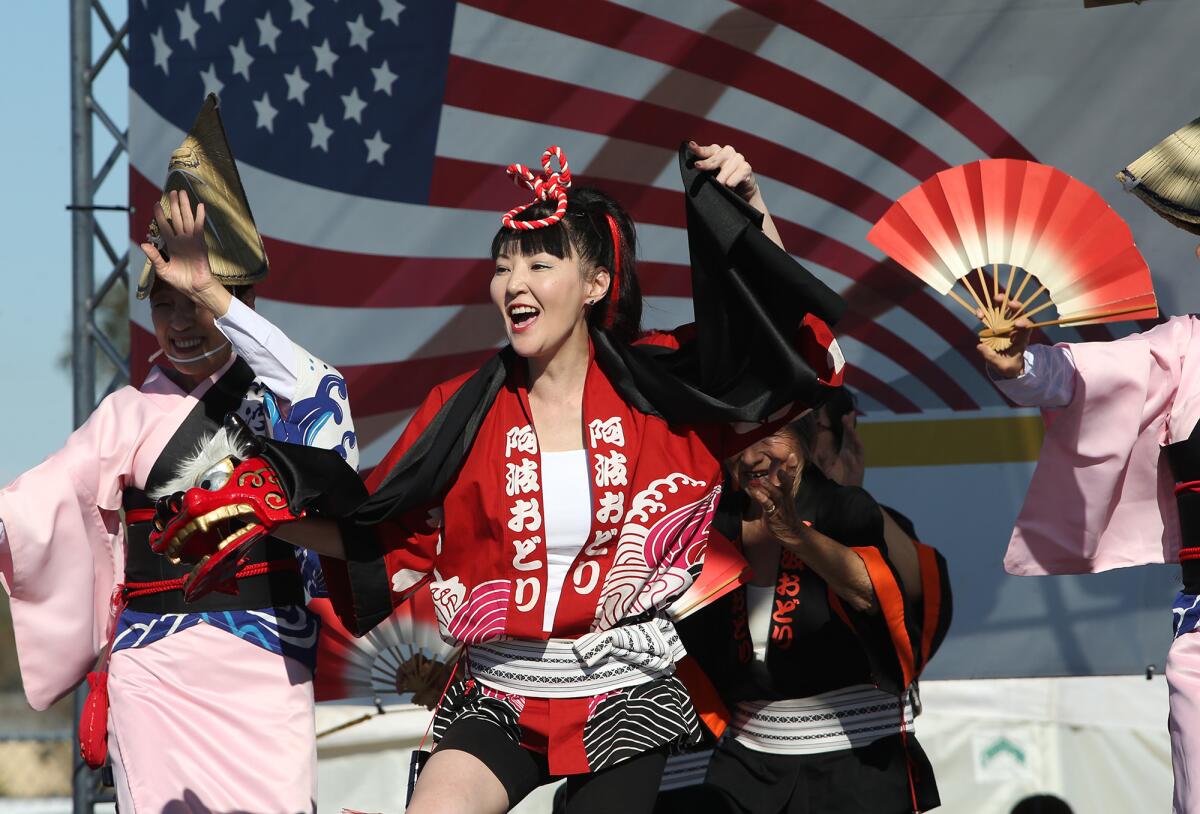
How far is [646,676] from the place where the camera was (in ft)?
8.98

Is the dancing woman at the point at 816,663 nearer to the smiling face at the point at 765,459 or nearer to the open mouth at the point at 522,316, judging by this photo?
the smiling face at the point at 765,459

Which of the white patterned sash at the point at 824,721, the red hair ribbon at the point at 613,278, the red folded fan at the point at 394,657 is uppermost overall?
the red hair ribbon at the point at 613,278

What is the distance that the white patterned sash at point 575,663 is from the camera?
2.69 meters

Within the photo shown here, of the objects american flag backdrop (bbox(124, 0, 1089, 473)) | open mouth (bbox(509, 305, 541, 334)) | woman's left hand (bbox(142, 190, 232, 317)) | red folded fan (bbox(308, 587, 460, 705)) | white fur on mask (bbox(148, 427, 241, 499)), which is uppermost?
american flag backdrop (bbox(124, 0, 1089, 473))

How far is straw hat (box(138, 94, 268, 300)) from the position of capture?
339 cm

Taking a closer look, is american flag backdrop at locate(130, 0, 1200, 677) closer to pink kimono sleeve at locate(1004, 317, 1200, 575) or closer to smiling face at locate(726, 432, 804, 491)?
smiling face at locate(726, 432, 804, 491)

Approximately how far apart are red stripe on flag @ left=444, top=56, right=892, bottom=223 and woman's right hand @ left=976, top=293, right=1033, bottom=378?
1.80m

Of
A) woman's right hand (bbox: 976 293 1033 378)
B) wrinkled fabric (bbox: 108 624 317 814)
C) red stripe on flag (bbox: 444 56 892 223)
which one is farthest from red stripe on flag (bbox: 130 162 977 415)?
woman's right hand (bbox: 976 293 1033 378)

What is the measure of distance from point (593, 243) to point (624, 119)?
1.83m

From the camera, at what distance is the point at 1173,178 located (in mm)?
2967

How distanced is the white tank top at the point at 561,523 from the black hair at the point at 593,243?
0.36 metres

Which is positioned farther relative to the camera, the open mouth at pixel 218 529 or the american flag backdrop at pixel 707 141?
the american flag backdrop at pixel 707 141

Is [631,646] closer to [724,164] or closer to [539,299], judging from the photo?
[539,299]

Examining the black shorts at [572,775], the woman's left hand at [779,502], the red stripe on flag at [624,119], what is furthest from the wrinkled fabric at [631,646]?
the red stripe on flag at [624,119]
